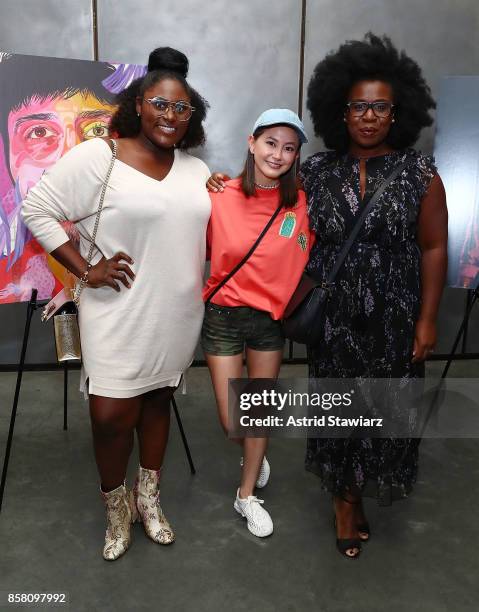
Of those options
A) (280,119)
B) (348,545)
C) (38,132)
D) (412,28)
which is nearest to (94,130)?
(38,132)

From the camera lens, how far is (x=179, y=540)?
2.10 metres

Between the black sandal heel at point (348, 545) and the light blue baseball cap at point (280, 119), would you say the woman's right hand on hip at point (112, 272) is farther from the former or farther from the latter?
the black sandal heel at point (348, 545)

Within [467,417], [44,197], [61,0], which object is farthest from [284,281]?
[61,0]

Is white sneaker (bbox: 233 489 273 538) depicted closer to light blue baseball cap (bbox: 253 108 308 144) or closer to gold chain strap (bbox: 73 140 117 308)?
gold chain strap (bbox: 73 140 117 308)

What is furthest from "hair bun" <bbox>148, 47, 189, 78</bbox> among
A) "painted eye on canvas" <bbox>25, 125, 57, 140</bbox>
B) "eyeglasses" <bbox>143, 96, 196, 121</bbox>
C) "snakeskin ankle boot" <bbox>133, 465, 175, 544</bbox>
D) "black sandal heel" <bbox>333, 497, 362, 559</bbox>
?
"black sandal heel" <bbox>333, 497, 362, 559</bbox>

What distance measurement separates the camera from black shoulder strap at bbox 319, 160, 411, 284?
179 cm

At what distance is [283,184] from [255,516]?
127 cm

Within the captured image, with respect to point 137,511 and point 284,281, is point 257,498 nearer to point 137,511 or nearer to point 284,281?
point 137,511

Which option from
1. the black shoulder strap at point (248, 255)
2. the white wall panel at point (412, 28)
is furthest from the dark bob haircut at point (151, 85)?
the white wall panel at point (412, 28)

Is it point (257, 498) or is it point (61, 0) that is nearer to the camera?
point (257, 498)

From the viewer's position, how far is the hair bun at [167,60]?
1.73 metres

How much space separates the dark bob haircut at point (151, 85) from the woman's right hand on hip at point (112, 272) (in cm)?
43

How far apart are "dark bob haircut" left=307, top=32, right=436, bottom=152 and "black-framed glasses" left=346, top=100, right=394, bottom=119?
0.08 m

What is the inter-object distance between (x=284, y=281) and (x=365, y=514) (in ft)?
3.63
